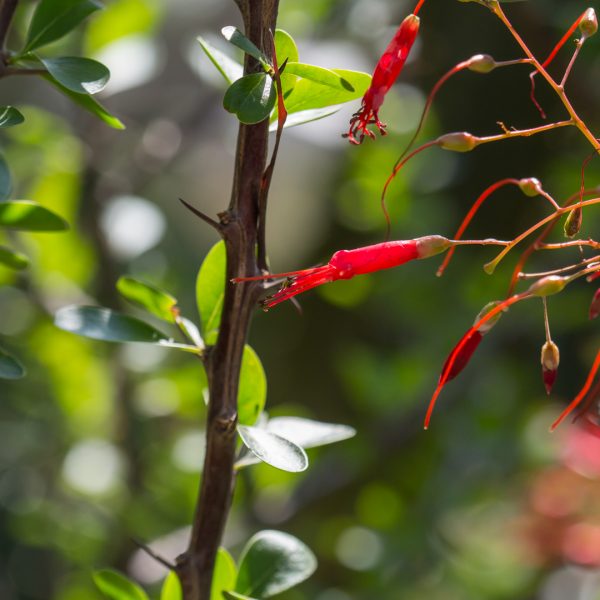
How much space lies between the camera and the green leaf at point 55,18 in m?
0.53

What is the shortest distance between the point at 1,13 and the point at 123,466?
1.15 m

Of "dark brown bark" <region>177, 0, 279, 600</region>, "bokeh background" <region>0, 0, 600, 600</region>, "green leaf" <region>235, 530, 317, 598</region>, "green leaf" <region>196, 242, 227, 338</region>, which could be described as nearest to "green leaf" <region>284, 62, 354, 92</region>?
"dark brown bark" <region>177, 0, 279, 600</region>

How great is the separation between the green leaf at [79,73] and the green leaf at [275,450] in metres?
0.19

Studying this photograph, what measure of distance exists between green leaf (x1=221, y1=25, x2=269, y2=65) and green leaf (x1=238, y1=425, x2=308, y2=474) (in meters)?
0.18

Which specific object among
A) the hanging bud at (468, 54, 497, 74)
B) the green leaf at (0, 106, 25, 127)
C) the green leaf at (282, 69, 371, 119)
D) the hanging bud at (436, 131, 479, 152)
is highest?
the hanging bud at (468, 54, 497, 74)

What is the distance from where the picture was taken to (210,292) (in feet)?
1.84

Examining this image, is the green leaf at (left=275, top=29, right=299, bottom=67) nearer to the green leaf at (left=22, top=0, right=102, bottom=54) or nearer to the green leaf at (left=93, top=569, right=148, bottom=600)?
the green leaf at (left=22, top=0, right=102, bottom=54)

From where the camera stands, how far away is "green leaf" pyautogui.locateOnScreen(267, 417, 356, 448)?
581mm

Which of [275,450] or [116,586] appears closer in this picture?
[275,450]

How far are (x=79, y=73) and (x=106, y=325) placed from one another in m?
0.14

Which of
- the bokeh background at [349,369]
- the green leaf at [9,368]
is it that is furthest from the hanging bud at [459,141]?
the bokeh background at [349,369]

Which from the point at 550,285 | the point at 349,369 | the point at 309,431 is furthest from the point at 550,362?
the point at 349,369

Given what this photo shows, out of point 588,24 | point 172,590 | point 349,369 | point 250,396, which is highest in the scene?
point 588,24

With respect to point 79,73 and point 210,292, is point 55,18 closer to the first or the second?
point 79,73
